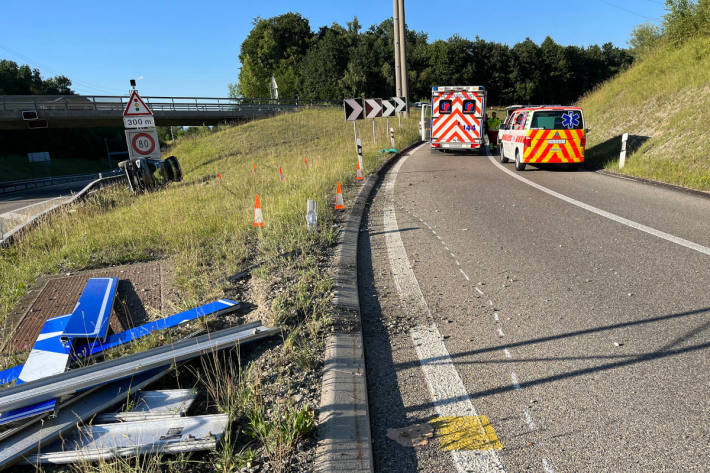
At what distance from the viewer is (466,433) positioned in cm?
262

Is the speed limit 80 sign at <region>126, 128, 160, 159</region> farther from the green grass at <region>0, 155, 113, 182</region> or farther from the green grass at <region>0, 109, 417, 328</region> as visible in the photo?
the green grass at <region>0, 155, 113, 182</region>

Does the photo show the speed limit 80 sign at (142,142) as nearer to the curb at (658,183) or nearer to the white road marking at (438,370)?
the white road marking at (438,370)

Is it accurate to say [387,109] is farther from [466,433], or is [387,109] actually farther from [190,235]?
[466,433]

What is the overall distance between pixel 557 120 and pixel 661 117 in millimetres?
3995

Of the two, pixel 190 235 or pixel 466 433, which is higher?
pixel 190 235

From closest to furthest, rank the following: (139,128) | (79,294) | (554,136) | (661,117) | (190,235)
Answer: (79,294)
(190,235)
(139,128)
(554,136)
(661,117)

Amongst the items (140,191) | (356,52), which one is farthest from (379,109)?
(356,52)

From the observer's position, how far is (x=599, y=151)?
51.8ft

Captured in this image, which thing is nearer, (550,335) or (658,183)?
(550,335)

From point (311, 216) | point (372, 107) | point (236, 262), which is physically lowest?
point (236, 262)

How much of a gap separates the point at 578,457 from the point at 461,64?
8499cm

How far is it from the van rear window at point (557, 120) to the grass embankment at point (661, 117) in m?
1.69

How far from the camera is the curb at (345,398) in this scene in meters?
2.36

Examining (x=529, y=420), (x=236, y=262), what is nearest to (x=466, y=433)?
(x=529, y=420)
